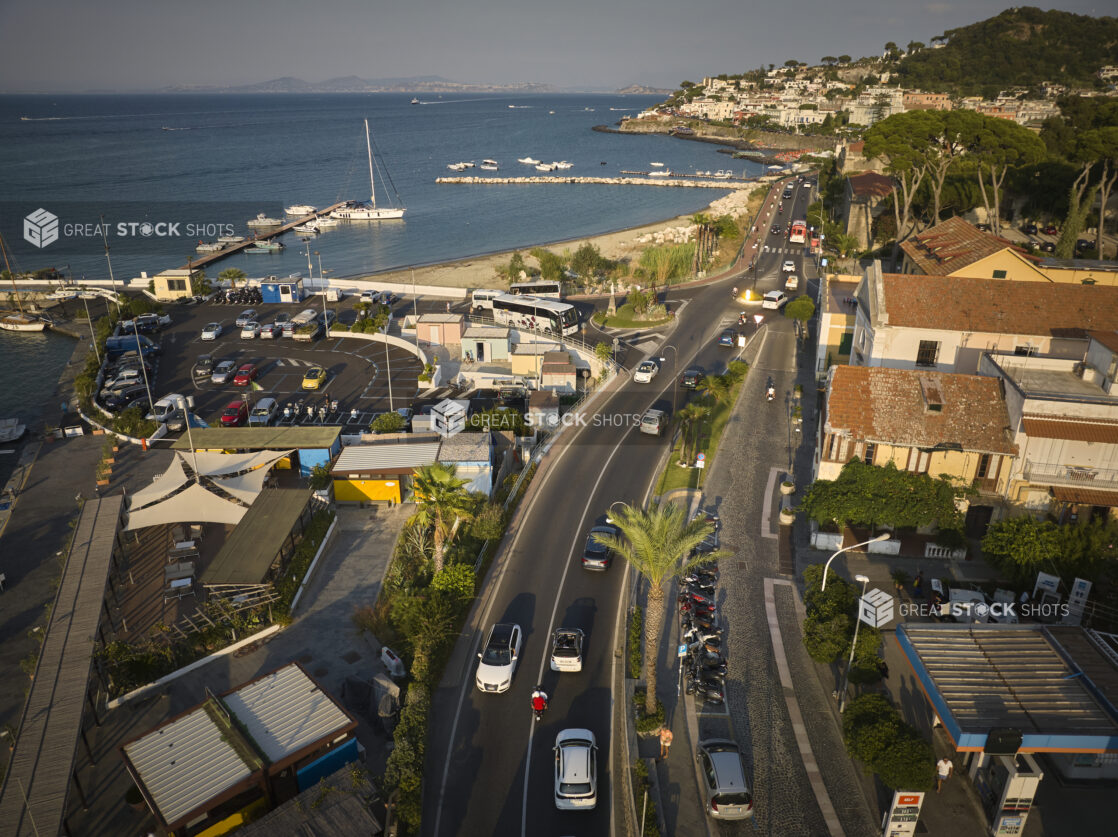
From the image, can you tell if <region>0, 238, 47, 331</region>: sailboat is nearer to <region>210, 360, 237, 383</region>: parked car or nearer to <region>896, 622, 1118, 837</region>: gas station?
<region>210, 360, 237, 383</region>: parked car

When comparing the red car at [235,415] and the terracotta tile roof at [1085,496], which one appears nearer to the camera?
the terracotta tile roof at [1085,496]

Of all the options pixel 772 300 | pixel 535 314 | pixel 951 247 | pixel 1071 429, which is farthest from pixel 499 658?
pixel 772 300

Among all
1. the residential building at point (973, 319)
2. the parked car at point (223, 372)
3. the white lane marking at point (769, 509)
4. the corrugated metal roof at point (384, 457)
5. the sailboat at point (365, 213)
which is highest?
the residential building at point (973, 319)

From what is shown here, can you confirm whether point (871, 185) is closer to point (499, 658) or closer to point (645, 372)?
point (645, 372)

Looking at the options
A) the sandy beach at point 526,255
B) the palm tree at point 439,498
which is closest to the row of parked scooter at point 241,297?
the sandy beach at point 526,255

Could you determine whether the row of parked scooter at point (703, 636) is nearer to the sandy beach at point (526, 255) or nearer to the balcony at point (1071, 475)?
the balcony at point (1071, 475)

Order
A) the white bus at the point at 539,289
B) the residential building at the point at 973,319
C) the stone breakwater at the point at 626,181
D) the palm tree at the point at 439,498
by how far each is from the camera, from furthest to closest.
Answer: the stone breakwater at the point at 626,181
the white bus at the point at 539,289
the residential building at the point at 973,319
the palm tree at the point at 439,498

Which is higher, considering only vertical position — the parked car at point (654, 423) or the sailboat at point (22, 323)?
the parked car at point (654, 423)
